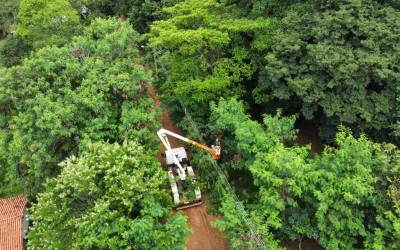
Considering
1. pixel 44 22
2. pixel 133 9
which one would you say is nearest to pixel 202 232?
pixel 44 22

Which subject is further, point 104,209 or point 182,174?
point 182,174

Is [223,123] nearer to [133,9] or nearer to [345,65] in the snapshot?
[345,65]

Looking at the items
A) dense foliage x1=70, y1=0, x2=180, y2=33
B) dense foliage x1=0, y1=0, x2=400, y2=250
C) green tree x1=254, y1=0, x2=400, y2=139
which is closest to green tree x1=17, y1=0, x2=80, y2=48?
dense foliage x1=0, y1=0, x2=400, y2=250

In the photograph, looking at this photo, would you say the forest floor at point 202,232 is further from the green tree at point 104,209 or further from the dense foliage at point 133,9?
the dense foliage at point 133,9

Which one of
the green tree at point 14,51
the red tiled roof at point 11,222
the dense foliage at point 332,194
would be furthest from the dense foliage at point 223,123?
the green tree at point 14,51

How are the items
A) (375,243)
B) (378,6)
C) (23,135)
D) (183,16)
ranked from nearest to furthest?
1. (375,243)
2. (23,135)
3. (378,6)
4. (183,16)

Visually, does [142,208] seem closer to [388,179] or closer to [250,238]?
[250,238]

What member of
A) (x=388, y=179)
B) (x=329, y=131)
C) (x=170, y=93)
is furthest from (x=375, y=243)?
(x=170, y=93)
